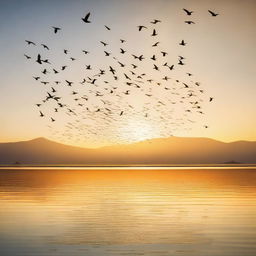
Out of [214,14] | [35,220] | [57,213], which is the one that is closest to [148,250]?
[35,220]

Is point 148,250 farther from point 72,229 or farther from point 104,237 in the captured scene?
point 72,229

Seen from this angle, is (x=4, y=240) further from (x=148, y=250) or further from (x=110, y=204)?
(x=110, y=204)

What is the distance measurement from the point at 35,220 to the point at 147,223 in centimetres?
658

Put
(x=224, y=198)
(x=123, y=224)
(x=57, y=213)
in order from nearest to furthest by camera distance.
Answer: (x=123, y=224) < (x=57, y=213) < (x=224, y=198)

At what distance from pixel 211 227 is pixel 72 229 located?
720cm

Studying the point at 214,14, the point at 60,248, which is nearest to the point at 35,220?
the point at 60,248

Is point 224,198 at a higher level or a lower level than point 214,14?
lower

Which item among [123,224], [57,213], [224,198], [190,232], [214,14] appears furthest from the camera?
[224,198]

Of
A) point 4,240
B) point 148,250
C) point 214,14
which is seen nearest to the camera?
point 148,250

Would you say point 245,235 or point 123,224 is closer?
point 245,235

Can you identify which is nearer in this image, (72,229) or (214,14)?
(72,229)

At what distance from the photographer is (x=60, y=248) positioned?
22.0 metres

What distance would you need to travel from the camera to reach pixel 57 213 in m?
34.5

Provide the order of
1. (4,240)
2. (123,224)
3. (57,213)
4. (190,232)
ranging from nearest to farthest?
(4,240) < (190,232) < (123,224) < (57,213)
